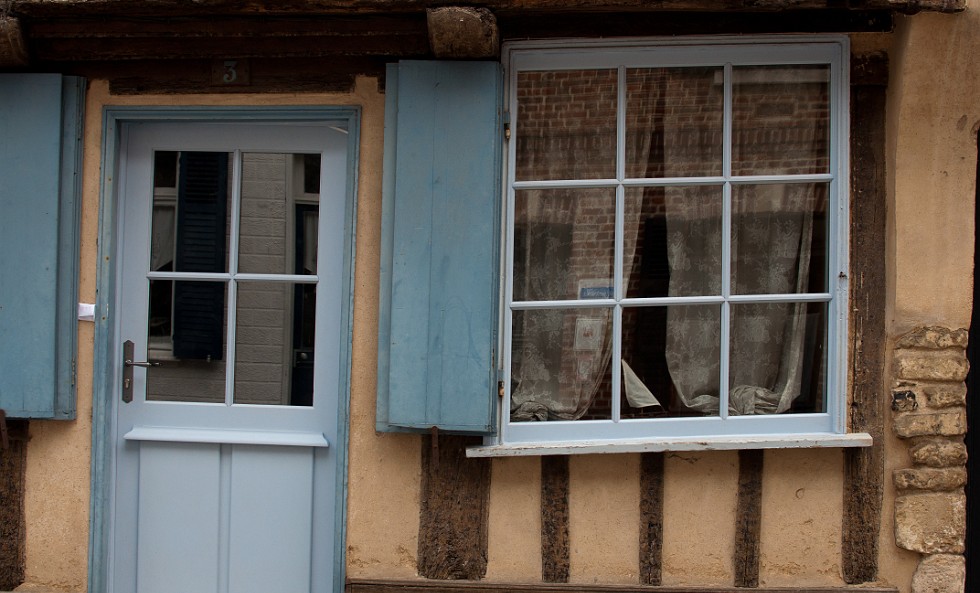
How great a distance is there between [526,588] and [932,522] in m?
1.54

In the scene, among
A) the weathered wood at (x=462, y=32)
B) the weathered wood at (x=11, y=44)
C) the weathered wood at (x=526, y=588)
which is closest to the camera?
the weathered wood at (x=462, y=32)

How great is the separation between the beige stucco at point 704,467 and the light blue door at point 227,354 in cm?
15

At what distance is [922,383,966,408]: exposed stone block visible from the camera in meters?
3.00

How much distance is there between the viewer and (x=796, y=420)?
122 inches

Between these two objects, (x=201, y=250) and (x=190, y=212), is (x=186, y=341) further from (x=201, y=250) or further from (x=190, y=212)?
(x=190, y=212)

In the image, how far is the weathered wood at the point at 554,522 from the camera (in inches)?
122

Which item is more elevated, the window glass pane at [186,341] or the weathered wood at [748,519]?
the window glass pane at [186,341]

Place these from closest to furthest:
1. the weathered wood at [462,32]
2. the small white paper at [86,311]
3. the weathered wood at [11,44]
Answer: the weathered wood at [462,32] → the weathered wood at [11,44] → the small white paper at [86,311]

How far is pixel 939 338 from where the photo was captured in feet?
9.91

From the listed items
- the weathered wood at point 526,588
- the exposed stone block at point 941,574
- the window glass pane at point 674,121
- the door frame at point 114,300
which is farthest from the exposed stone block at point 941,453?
the door frame at point 114,300

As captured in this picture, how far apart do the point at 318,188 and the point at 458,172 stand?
626 millimetres

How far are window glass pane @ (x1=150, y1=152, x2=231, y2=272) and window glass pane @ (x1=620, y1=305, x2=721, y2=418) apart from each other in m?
1.66

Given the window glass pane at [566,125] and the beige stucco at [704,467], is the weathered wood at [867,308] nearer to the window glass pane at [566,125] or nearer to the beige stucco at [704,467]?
the beige stucco at [704,467]

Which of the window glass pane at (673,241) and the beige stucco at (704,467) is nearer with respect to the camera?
the beige stucco at (704,467)
